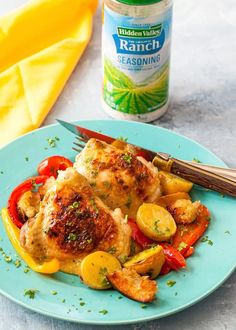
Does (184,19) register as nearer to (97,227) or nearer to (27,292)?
(97,227)

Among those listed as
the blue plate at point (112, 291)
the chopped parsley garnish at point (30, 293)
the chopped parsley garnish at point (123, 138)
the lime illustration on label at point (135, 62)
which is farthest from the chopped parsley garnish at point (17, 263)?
the lime illustration on label at point (135, 62)

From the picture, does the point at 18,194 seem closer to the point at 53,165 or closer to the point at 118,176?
the point at 53,165

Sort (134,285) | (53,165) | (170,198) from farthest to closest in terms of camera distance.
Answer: (53,165)
(170,198)
(134,285)

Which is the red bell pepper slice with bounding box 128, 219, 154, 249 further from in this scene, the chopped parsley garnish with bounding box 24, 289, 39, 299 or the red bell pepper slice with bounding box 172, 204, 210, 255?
the chopped parsley garnish with bounding box 24, 289, 39, 299

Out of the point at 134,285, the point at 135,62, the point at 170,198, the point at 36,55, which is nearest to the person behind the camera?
the point at 134,285

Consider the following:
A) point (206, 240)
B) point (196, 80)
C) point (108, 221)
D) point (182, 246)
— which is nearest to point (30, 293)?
point (108, 221)

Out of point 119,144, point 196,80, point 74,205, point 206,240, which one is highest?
point 74,205

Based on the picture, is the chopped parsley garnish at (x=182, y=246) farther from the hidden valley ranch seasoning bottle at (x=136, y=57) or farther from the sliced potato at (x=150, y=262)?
the hidden valley ranch seasoning bottle at (x=136, y=57)

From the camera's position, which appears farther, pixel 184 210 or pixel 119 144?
pixel 119 144
